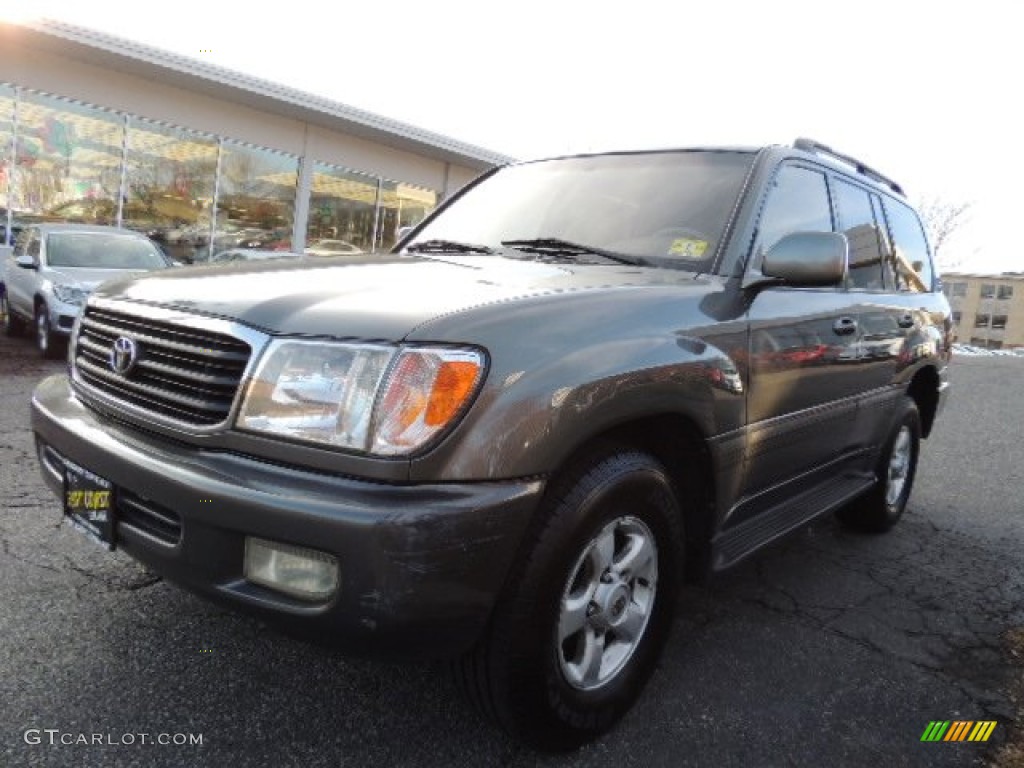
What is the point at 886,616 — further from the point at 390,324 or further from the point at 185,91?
the point at 185,91

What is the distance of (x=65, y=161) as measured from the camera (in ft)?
42.0

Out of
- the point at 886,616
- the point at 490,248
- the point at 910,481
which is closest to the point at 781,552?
the point at 886,616

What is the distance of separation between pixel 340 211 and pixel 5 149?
254 inches

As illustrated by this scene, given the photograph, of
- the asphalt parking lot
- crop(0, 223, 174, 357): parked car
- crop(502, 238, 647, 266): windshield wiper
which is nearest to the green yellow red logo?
the asphalt parking lot

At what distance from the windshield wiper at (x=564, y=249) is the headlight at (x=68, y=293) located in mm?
6446

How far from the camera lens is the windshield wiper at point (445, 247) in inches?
122

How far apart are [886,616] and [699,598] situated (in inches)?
30.6

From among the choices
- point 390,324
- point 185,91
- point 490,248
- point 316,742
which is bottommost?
point 316,742

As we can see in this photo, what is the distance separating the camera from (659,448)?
2396 millimetres

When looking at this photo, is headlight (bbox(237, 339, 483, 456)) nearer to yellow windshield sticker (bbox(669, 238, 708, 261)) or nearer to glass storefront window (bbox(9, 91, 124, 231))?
yellow windshield sticker (bbox(669, 238, 708, 261))

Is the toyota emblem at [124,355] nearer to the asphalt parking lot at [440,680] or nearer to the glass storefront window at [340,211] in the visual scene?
the asphalt parking lot at [440,680]

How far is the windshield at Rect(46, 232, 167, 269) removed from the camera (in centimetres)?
876

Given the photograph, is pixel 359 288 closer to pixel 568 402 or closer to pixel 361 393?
pixel 361 393

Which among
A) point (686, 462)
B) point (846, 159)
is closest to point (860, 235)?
point (846, 159)
